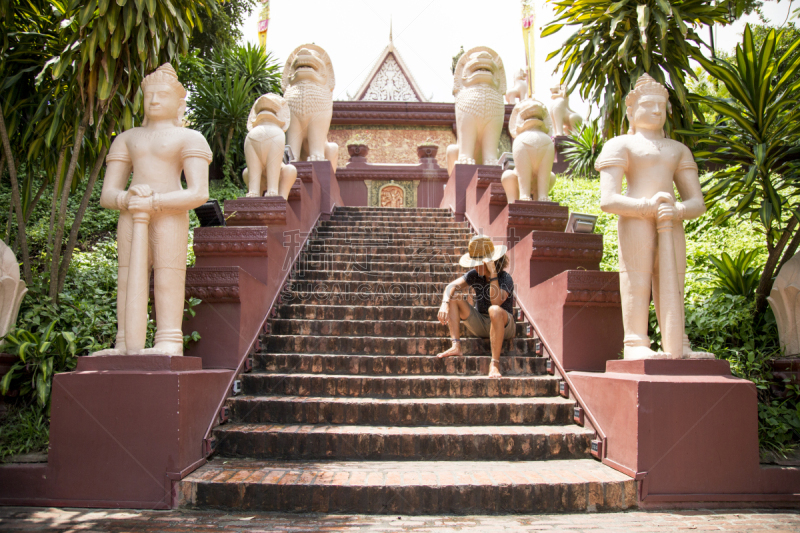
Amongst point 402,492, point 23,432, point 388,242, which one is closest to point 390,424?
point 402,492

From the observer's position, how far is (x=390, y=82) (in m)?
17.4

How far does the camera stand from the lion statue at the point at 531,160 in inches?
238

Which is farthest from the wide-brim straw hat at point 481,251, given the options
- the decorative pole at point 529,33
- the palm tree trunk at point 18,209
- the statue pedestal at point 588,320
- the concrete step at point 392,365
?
the decorative pole at point 529,33

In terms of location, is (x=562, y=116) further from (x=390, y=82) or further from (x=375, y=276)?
(x=375, y=276)

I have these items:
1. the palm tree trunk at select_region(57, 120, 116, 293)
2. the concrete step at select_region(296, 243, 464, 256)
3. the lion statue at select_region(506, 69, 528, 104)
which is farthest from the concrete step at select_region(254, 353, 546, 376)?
the lion statue at select_region(506, 69, 528, 104)

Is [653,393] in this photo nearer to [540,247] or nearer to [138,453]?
[540,247]

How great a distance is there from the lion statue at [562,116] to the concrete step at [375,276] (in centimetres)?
841

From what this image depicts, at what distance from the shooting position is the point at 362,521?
9.23ft

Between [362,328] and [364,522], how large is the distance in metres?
2.24

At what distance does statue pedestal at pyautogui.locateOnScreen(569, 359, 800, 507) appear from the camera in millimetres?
3076

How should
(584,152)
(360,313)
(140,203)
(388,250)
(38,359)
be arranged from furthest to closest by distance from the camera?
1. (584,152)
2. (388,250)
3. (360,313)
4. (38,359)
5. (140,203)

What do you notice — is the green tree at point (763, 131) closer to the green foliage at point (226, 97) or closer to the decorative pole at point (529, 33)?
the green foliage at point (226, 97)

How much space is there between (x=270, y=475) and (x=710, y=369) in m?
2.76

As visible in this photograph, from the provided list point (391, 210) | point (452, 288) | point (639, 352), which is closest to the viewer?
point (639, 352)
